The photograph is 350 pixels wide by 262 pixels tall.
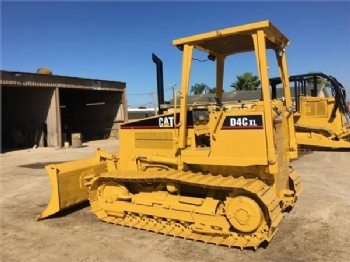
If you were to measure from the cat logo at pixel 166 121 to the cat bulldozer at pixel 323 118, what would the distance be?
9994 mm

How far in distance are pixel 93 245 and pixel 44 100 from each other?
706 inches

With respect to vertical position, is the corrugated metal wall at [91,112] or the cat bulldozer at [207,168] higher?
the corrugated metal wall at [91,112]

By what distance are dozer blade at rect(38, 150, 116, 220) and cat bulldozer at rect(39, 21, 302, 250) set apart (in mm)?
19

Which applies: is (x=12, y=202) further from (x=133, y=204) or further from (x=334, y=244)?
(x=334, y=244)

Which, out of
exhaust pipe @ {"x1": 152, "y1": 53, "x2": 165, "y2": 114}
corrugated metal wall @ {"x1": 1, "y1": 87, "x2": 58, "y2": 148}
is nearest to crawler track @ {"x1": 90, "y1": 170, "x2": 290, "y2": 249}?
exhaust pipe @ {"x1": 152, "y1": 53, "x2": 165, "y2": 114}

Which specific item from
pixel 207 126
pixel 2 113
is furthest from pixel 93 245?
pixel 2 113

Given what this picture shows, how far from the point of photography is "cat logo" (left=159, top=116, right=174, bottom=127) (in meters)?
6.06

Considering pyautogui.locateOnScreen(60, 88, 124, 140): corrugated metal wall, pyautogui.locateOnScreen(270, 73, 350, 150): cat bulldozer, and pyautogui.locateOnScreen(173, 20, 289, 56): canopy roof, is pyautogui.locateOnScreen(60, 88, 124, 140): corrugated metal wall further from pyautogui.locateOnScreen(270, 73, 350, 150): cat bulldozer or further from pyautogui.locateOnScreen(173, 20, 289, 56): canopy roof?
pyautogui.locateOnScreen(173, 20, 289, 56): canopy roof

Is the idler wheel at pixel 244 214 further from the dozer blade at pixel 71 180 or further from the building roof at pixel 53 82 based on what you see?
the building roof at pixel 53 82

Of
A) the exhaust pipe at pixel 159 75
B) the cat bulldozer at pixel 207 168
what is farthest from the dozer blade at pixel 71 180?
the exhaust pipe at pixel 159 75

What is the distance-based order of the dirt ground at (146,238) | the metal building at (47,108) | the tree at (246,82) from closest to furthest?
the dirt ground at (146,238), the metal building at (47,108), the tree at (246,82)

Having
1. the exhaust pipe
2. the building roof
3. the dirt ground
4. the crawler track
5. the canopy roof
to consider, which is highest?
the building roof

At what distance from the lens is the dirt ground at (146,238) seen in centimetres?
473

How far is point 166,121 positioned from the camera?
6133 mm
